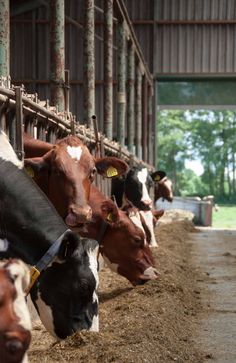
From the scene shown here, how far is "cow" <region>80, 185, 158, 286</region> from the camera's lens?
7.14 m

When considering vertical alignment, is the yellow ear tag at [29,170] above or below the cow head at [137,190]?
above

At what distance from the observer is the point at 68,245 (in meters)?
3.91

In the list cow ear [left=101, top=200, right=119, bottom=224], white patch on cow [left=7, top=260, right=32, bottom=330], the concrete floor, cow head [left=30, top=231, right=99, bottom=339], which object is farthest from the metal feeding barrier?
white patch on cow [left=7, top=260, right=32, bottom=330]

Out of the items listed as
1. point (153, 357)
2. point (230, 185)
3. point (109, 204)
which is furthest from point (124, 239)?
point (230, 185)

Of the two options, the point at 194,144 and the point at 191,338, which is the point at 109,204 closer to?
the point at 191,338

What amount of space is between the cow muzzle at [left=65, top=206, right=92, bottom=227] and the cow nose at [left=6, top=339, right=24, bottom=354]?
3.23 metres

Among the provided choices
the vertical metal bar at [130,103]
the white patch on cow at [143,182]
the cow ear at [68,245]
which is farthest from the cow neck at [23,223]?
the vertical metal bar at [130,103]

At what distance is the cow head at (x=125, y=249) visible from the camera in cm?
736

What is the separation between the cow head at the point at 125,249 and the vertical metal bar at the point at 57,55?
1.80m

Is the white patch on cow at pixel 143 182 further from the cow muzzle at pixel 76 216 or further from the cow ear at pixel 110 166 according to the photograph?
the cow muzzle at pixel 76 216

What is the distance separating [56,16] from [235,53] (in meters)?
17.5

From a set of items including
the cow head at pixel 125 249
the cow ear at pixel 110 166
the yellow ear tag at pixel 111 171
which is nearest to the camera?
the cow ear at pixel 110 166

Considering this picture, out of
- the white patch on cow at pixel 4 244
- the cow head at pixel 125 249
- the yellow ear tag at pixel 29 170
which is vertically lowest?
the cow head at pixel 125 249

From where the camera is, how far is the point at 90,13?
1087 centimetres
